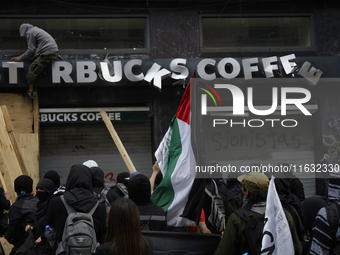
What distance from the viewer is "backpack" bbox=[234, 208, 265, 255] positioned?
3994mm

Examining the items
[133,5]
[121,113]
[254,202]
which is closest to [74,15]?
[133,5]

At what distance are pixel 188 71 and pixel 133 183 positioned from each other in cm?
688

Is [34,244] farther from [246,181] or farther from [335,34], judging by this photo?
[335,34]

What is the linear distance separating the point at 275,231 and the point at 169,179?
157cm

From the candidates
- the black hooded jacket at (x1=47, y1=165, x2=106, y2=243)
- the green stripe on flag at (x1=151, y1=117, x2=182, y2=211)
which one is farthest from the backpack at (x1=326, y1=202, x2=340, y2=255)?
the black hooded jacket at (x1=47, y1=165, x2=106, y2=243)

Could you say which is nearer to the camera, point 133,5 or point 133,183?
point 133,183

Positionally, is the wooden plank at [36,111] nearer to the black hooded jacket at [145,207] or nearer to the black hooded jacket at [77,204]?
the black hooded jacket at [77,204]

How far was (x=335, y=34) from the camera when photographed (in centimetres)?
1205

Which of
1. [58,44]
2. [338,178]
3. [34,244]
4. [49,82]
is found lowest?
[34,244]

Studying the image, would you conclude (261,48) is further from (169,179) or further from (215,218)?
(169,179)

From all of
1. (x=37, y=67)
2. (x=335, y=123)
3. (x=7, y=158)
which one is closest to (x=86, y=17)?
(x=37, y=67)

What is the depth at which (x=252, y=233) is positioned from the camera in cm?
403

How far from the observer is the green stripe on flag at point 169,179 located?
16.9 feet

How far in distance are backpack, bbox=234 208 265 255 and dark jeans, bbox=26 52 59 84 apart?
7.84m
